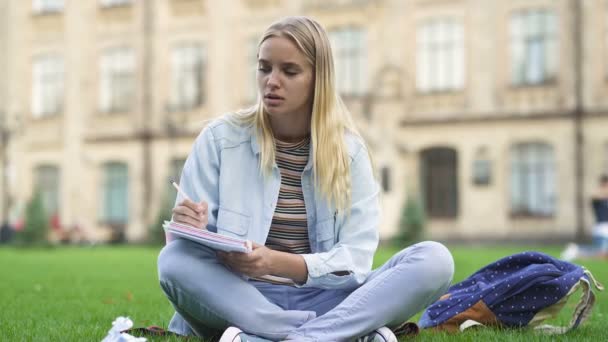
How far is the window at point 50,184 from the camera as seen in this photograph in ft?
94.7

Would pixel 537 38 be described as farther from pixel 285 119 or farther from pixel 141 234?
pixel 285 119

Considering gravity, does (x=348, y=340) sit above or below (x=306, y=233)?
below

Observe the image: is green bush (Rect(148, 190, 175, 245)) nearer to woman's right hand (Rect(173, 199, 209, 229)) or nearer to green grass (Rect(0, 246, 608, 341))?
green grass (Rect(0, 246, 608, 341))

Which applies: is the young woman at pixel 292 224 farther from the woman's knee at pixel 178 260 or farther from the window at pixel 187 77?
the window at pixel 187 77

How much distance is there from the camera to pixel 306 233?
4.11m

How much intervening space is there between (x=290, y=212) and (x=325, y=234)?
0.66 feet

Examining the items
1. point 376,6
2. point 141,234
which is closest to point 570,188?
point 376,6

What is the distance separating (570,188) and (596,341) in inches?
712

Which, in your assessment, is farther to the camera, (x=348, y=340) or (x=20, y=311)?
(x=20, y=311)

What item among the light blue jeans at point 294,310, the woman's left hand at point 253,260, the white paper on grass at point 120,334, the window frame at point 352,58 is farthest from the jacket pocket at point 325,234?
the window frame at point 352,58

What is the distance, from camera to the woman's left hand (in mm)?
3654

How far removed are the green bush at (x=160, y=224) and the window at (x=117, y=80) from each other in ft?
13.7

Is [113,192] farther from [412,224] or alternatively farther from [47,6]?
[412,224]

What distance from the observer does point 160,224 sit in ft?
78.0
